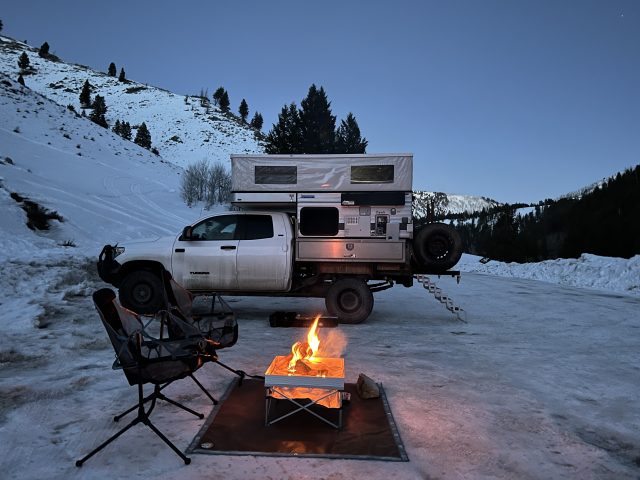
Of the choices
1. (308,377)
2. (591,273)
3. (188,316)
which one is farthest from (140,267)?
(591,273)

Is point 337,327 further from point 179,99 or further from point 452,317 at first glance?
point 179,99

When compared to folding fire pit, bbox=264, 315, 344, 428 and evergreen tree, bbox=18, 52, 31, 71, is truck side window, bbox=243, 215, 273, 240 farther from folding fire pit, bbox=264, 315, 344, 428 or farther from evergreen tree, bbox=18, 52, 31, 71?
evergreen tree, bbox=18, 52, 31, 71

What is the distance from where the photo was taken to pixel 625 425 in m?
4.12

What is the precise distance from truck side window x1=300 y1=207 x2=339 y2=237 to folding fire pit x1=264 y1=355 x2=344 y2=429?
4169 mm

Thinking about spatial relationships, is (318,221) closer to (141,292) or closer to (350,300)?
(350,300)

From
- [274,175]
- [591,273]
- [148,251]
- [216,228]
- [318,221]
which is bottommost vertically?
[591,273]

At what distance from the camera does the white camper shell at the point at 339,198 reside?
26.4 ft

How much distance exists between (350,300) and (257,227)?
2162mm

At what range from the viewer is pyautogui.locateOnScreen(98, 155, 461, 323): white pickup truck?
8094mm

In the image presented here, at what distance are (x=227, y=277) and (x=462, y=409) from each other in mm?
4896

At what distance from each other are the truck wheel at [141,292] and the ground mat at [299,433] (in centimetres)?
416

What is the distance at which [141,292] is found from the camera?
8219mm

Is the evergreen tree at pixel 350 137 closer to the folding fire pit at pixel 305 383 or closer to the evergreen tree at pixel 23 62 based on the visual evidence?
the folding fire pit at pixel 305 383

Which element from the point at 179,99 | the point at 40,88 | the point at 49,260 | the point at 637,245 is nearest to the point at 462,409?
the point at 49,260
